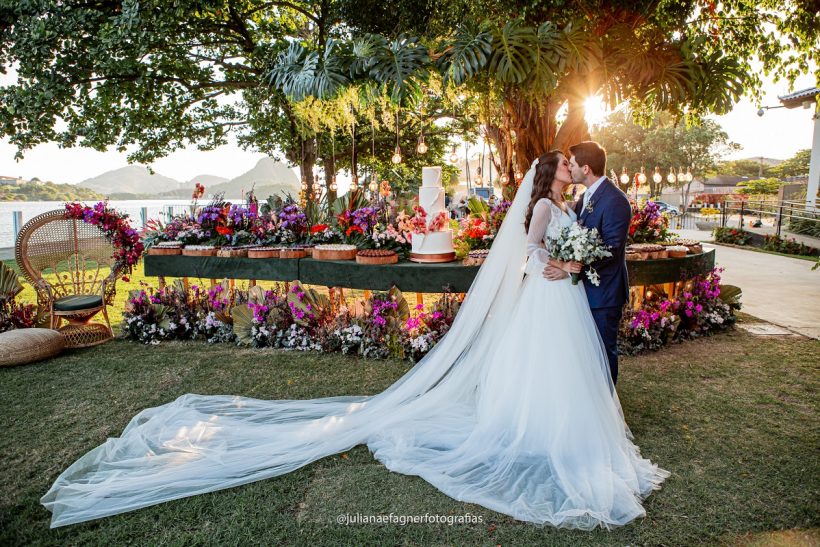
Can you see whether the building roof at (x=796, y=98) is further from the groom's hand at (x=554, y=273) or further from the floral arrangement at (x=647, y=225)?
the groom's hand at (x=554, y=273)

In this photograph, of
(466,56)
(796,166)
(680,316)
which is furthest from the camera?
(796,166)

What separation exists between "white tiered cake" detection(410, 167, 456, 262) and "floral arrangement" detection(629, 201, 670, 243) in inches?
97.4

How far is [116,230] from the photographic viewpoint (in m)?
6.31

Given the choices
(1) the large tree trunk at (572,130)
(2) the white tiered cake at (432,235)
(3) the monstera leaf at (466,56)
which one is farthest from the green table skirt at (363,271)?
(1) the large tree trunk at (572,130)

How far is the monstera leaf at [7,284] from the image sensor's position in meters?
6.19

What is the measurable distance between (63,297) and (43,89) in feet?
16.4

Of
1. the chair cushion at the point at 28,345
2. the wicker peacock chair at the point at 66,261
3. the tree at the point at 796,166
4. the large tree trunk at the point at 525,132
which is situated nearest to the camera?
the chair cushion at the point at 28,345

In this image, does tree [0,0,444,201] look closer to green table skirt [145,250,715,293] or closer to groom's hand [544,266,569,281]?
green table skirt [145,250,715,293]

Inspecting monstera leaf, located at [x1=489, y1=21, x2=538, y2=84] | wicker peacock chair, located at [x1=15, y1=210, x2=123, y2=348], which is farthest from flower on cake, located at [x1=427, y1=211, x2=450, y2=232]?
wicker peacock chair, located at [x1=15, y1=210, x2=123, y2=348]

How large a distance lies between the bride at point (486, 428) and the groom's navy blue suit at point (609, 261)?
138mm

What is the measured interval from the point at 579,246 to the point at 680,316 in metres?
3.81

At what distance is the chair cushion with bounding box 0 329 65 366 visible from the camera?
5.27 m

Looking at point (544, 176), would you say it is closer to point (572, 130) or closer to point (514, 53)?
point (514, 53)

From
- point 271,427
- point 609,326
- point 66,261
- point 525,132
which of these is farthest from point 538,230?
point 66,261
